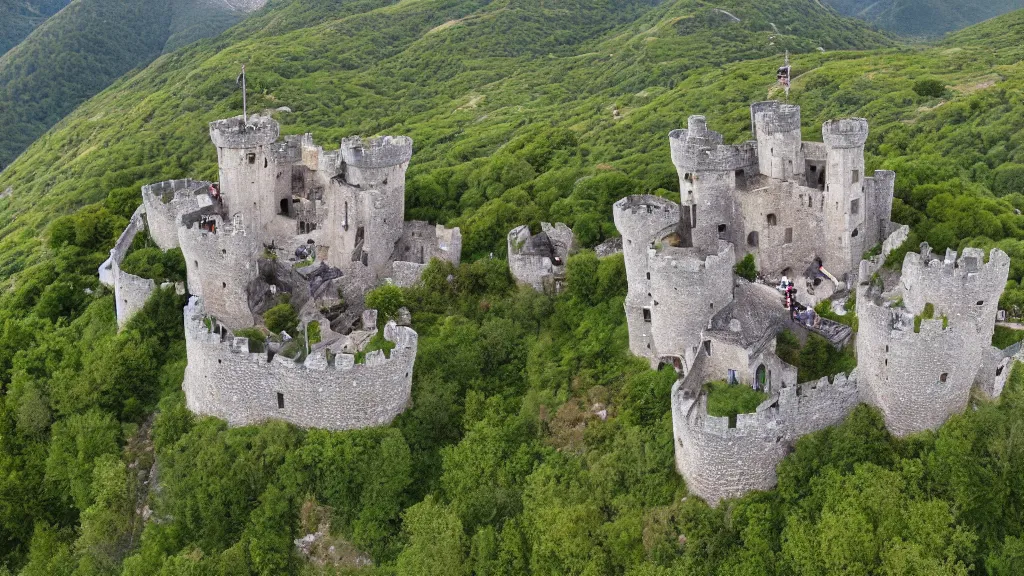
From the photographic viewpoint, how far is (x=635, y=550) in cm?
3575

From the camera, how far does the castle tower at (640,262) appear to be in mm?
41688

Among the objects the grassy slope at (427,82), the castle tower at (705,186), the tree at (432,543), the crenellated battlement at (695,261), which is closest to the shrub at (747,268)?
the castle tower at (705,186)

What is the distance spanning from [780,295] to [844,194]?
4.81 metres

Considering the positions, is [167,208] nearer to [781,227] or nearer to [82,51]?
[781,227]

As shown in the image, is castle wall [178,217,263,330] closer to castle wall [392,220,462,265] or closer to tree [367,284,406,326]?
tree [367,284,406,326]

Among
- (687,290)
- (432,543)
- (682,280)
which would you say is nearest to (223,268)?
(432,543)

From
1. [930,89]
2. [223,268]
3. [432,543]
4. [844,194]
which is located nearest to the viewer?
[432,543]

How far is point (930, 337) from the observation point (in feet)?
110

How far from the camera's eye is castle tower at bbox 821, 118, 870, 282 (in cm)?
4262

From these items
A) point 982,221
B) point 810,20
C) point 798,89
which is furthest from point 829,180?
point 810,20

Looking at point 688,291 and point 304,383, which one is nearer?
point 688,291

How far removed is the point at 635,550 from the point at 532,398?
8921mm

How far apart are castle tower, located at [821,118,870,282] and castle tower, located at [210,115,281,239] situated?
2382 centimetres

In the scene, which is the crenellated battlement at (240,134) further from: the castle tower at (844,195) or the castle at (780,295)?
the castle tower at (844,195)
